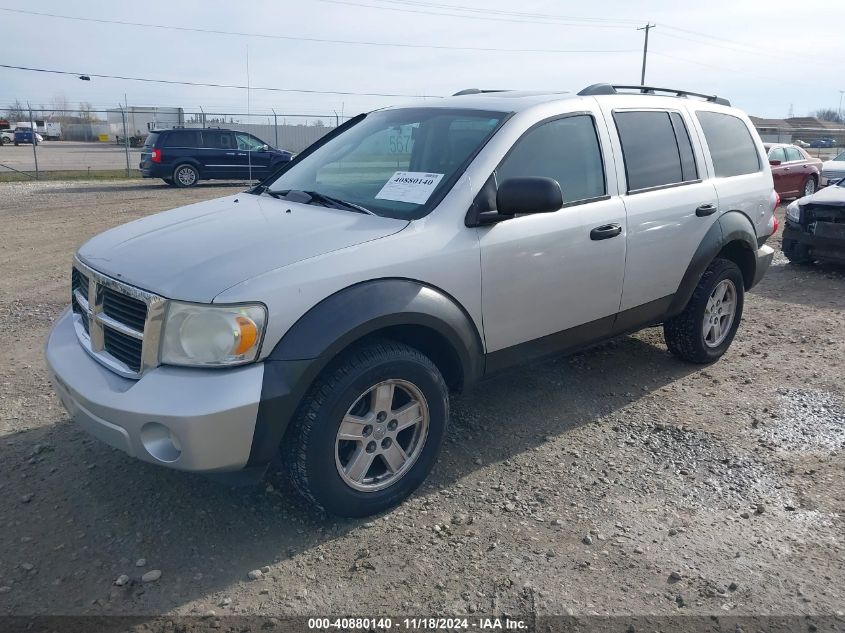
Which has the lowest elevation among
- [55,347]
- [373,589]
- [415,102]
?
[373,589]

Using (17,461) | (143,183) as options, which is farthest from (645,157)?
(143,183)

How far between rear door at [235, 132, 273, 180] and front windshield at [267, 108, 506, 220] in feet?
54.3

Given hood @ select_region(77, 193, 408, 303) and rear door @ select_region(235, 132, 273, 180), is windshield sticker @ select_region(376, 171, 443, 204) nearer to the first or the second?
hood @ select_region(77, 193, 408, 303)

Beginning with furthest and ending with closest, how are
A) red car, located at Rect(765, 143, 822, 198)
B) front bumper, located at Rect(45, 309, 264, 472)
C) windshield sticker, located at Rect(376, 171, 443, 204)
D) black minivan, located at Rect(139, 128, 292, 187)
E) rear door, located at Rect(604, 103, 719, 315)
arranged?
black minivan, located at Rect(139, 128, 292, 187) → red car, located at Rect(765, 143, 822, 198) → rear door, located at Rect(604, 103, 719, 315) → windshield sticker, located at Rect(376, 171, 443, 204) → front bumper, located at Rect(45, 309, 264, 472)

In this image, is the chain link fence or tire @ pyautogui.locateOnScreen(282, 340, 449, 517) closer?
tire @ pyautogui.locateOnScreen(282, 340, 449, 517)

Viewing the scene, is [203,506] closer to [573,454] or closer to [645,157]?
[573,454]

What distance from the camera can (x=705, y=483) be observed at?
12.3 feet

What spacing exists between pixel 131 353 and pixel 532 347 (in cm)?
204

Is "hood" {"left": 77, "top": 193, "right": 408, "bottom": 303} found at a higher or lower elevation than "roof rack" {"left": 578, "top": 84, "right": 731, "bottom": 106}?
lower

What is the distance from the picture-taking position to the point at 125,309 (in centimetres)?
311

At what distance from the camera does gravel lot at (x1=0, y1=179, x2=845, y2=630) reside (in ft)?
9.37

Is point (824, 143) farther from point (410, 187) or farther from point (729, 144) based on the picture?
point (410, 187)

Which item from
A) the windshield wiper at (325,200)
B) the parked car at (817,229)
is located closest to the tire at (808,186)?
the parked car at (817,229)

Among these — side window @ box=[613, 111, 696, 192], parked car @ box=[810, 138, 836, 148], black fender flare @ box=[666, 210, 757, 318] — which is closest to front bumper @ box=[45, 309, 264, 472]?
side window @ box=[613, 111, 696, 192]
